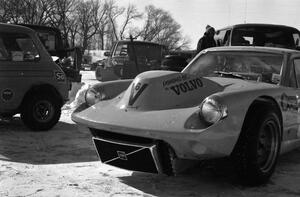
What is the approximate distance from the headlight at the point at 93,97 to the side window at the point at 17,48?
257cm

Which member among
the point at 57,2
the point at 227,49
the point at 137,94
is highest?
the point at 57,2

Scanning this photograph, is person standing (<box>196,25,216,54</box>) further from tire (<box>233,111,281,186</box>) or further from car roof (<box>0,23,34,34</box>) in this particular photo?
tire (<box>233,111,281,186</box>)

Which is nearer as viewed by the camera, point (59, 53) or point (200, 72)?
point (200, 72)

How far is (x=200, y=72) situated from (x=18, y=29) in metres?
3.13

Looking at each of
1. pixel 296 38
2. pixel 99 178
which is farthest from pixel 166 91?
pixel 296 38

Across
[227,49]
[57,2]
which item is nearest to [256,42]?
[227,49]

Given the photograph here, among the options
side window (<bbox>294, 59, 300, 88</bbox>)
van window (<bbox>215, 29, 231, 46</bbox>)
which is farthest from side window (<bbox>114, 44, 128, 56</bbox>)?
side window (<bbox>294, 59, 300, 88</bbox>)

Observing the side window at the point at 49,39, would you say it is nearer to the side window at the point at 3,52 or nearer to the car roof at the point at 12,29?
the car roof at the point at 12,29

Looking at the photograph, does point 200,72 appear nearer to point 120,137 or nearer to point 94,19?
point 120,137

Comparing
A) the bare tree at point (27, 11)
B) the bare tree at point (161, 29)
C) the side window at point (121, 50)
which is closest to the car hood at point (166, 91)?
the side window at point (121, 50)

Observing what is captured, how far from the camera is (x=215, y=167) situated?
4922 mm

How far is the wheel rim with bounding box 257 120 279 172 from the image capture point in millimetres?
4277

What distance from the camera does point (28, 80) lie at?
7086mm

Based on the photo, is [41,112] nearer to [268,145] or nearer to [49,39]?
[268,145]
